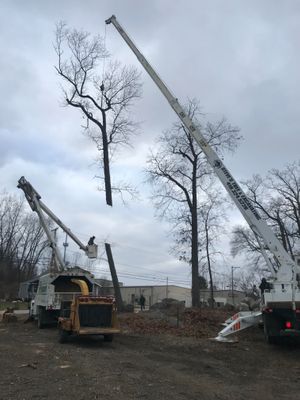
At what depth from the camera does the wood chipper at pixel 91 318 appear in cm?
1482

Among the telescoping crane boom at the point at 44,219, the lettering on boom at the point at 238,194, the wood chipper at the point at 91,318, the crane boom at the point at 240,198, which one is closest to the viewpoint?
the crane boom at the point at 240,198

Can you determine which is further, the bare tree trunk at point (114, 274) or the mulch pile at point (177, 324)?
the bare tree trunk at point (114, 274)

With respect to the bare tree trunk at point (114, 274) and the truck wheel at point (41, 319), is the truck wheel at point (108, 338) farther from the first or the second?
the bare tree trunk at point (114, 274)

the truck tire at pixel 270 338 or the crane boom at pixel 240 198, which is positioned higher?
the crane boom at pixel 240 198

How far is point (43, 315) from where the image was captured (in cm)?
2044

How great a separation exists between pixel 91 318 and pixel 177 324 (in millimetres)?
5531

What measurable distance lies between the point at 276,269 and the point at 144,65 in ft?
34.9

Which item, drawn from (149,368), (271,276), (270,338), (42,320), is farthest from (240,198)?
(42,320)

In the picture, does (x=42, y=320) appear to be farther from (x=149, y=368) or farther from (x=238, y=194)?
(x=149, y=368)

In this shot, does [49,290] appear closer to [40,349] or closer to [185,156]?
[40,349]

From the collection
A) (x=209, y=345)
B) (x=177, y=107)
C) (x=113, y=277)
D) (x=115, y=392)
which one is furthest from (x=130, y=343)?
(x=113, y=277)

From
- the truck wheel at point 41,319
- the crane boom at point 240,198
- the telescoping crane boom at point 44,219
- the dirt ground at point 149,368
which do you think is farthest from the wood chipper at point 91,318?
the telescoping crane boom at point 44,219

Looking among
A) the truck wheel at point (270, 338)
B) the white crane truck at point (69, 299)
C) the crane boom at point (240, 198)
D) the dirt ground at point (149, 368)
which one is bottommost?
the dirt ground at point (149, 368)

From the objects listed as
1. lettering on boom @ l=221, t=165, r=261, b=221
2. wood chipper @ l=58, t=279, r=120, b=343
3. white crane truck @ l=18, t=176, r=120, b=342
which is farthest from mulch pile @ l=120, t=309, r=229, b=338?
lettering on boom @ l=221, t=165, r=261, b=221
